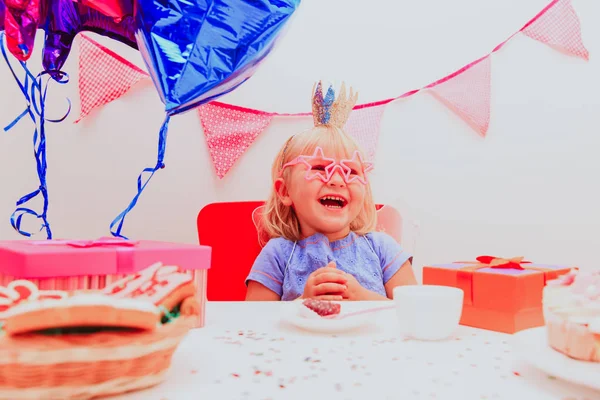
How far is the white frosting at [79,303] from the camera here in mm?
396

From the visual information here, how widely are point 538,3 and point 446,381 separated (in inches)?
85.4

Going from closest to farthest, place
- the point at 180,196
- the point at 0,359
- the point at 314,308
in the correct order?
the point at 0,359 < the point at 314,308 < the point at 180,196

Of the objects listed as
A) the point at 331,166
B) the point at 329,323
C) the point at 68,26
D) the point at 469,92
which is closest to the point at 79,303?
the point at 329,323

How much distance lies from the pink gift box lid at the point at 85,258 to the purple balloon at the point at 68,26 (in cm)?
42

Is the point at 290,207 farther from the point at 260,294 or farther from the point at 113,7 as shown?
the point at 113,7

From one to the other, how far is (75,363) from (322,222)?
1.16 meters

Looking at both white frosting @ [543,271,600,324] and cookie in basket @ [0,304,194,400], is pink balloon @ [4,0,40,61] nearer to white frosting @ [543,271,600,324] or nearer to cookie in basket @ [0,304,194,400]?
cookie in basket @ [0,304,194,400]

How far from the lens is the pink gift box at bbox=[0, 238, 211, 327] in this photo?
59cm

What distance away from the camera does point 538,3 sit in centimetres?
213

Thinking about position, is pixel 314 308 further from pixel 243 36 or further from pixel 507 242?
pixel 507 242

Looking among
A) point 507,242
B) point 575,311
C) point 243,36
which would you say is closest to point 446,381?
point 575,311

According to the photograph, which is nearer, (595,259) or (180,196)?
(180,196)


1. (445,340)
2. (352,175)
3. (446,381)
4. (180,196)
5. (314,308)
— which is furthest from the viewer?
(180,196)

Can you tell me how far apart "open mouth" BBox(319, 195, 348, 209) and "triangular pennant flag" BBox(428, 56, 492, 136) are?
0.85 meters
